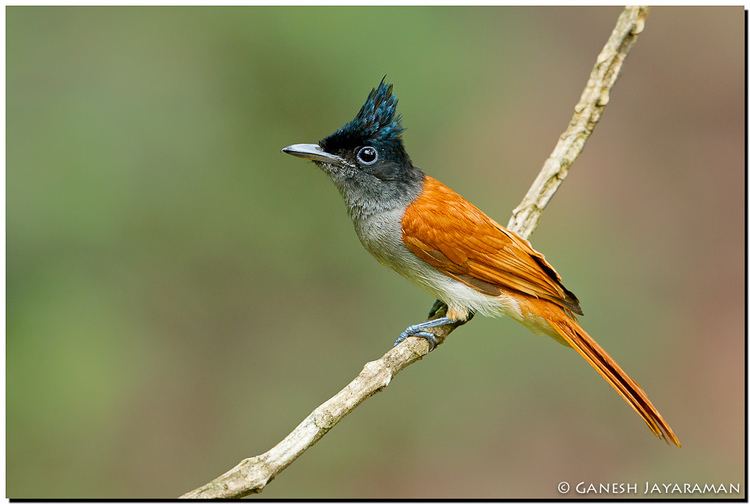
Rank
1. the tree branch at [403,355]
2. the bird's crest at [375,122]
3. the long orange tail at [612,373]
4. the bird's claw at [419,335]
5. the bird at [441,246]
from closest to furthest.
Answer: the tree branch at [403,355], the long orange tail at [612,373], the bird's claw at [419,335], the bird's crest at [375,122], the bird at [441,246]

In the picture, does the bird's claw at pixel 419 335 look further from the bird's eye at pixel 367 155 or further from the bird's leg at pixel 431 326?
the bird's eye at pixel 367 155

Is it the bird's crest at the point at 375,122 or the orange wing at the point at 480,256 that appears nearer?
the bird's crest at the point at 375,122

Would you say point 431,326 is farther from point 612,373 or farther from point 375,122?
point 375,122

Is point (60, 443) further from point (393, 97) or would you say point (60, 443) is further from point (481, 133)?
point (481, 133)

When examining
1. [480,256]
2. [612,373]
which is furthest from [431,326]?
[612,373]

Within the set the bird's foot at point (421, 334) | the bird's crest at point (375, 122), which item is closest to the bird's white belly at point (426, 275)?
the bird's foot at point (421, 334)
